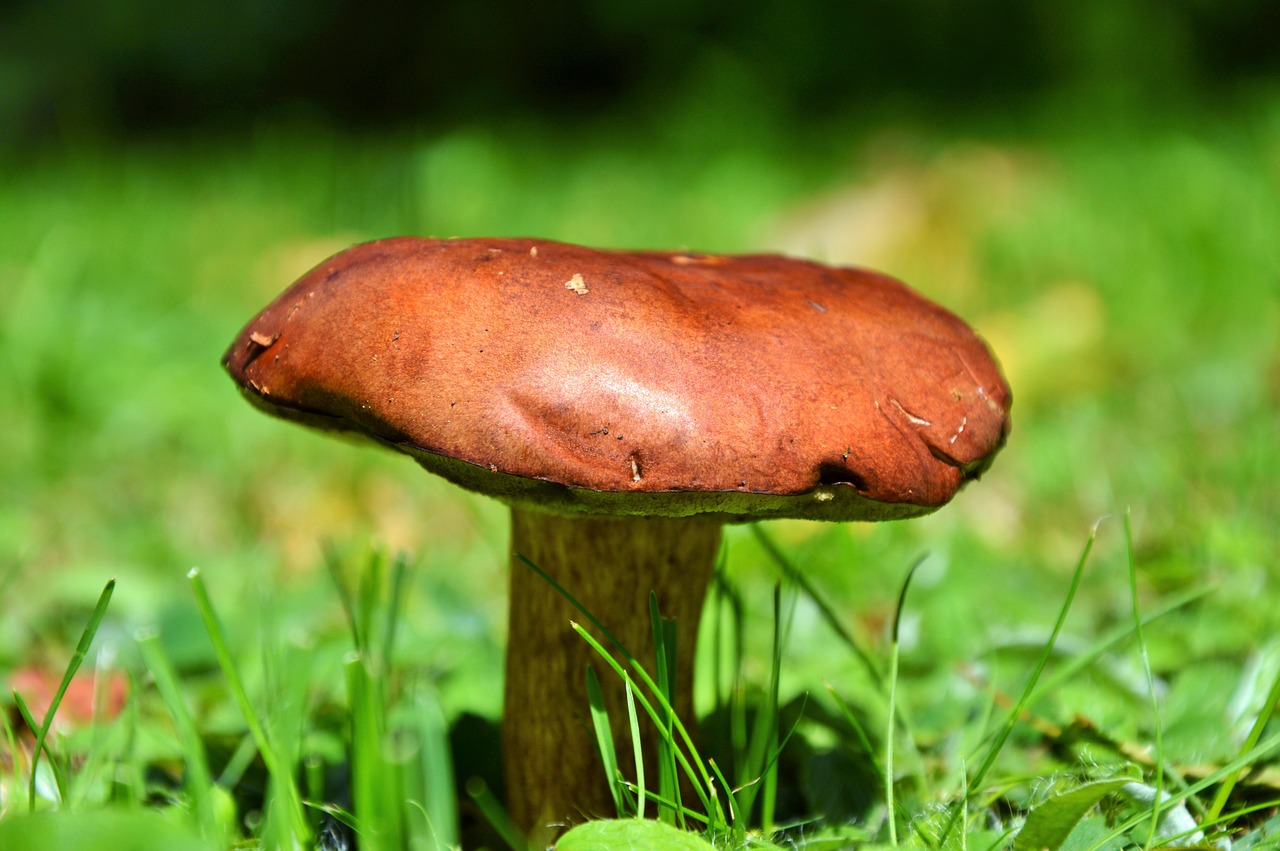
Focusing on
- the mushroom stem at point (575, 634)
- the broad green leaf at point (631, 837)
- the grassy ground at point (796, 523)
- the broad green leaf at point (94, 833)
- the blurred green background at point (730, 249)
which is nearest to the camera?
the broad green leaf at point (94, 833)

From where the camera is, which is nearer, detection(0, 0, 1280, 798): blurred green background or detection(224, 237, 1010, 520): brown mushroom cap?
detection(224, 237, 1010, 520): brown mushroom cap

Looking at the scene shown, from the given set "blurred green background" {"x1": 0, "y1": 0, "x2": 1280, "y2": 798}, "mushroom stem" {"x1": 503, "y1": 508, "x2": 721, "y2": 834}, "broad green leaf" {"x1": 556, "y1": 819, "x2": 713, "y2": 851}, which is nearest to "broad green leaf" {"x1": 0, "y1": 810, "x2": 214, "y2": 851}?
"broad green leaf" {"x1": 556, "y1": 819, "x2": 713, "y2": 851}

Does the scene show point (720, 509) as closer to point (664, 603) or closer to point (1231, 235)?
point (664, 603)

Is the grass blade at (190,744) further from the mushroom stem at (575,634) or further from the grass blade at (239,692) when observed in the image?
the mushroom stem at (575,634)

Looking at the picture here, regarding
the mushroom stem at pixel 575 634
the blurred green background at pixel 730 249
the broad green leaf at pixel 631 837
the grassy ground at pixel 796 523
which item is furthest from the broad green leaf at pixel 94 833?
the blurred green background at pixel 730 249

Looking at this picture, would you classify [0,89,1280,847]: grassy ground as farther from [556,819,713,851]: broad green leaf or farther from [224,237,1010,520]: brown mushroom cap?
[224,237,1010,520]: brown mushroom cap

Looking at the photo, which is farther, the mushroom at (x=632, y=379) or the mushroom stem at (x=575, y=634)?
the mushroom stem at (x=575, y=634)

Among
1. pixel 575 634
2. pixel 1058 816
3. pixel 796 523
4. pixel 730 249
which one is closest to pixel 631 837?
pixel 575 634
